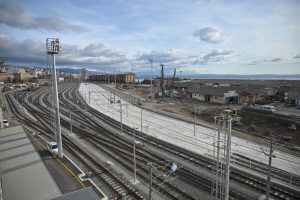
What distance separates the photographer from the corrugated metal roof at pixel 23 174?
1878 centimetres

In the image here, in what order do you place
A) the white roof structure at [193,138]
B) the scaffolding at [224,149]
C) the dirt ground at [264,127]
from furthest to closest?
the dirt ground at [264,127] → the white roof structure at [193,138] → the scaffolding at [224,149]

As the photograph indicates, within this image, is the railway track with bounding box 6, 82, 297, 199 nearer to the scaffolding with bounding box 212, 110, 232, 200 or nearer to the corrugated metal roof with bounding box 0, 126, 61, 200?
the scaffolding with bounding box 212, 110, 232, 200

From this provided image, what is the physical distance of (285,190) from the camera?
69.0 ft

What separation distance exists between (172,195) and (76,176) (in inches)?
380

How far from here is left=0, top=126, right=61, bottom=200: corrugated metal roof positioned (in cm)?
1878

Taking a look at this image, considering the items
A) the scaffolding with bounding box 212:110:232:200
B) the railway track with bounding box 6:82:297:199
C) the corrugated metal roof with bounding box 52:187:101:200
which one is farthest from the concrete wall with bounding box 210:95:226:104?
the corrugated metal roof with bounding box 52:187:101:200

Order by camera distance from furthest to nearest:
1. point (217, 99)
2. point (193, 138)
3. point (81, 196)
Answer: point (217, 99), point (193, 138), point (81, 196)

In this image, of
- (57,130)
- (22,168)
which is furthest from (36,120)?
(22,168)

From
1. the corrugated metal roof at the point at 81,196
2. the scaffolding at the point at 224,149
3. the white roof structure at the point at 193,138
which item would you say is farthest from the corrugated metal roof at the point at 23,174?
the white roof structure at the point at 193,138

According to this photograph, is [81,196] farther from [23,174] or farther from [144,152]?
[144,152]

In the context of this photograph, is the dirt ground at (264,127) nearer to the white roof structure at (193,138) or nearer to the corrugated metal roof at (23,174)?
the white roof structure at (193,138)

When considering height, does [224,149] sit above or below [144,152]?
above

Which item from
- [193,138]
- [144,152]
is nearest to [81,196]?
[144,152]

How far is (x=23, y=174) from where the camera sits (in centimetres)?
2198
